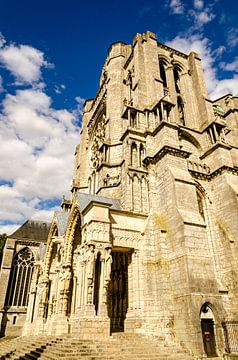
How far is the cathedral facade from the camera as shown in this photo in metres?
8.85

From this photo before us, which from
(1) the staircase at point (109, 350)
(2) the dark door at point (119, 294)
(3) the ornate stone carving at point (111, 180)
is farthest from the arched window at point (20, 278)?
(1) the staircase at point (109, 350)

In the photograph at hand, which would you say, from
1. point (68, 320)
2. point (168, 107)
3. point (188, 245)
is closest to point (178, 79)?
point (168, 107)

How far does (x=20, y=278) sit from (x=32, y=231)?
6106 mm

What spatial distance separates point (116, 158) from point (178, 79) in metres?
10.2

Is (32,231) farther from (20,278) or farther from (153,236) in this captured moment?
(153,236)

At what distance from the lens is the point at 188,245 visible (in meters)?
9.41

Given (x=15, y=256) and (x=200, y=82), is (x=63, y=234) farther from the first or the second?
(x=15, y=256)

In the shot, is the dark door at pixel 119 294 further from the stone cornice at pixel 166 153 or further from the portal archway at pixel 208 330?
the stone cornice at pixel 166 153

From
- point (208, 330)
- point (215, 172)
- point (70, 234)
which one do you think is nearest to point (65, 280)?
point (70, 234)

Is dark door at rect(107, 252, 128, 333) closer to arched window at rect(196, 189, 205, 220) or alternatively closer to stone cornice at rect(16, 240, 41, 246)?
arched window at rect(196, 189, 205, 220)

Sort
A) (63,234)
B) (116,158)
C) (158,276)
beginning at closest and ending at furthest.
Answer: (158,276)
(63,234)
(116,158)

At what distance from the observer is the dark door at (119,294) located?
11.3 m

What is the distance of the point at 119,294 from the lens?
38.2ft

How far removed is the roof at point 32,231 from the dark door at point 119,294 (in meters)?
21.1
